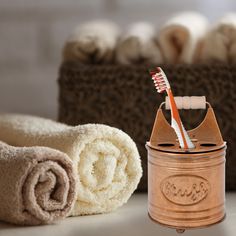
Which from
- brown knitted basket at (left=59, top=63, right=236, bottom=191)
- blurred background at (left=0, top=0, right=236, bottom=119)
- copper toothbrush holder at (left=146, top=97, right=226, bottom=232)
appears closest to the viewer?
copper toothbrush holder at (left=146, top=97, right=226, bottom=232)

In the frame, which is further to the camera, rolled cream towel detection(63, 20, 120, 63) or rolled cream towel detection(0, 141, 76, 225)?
rolled cream towel detection(63, 20, 120, 63)

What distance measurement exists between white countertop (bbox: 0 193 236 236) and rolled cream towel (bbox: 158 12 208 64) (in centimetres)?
25

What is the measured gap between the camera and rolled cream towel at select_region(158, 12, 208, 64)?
951 millimetres

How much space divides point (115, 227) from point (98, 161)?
0.31 feet

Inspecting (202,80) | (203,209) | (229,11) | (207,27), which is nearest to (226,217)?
(203,209)

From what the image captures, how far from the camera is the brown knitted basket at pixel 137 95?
0.92 metres

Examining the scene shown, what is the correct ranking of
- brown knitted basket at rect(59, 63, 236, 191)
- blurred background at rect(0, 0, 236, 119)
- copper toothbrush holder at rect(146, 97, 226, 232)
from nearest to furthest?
1. copper toothbrush holder at rect(146, 97, 226, 232)
2. brown knitted basket at rect(59, 63, 236, 191)
3. blurred background at rect(0, 0, 236, 119)

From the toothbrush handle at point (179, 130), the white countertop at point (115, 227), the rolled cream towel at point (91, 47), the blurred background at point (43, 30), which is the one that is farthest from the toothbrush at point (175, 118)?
the blurred background at point (43, 30)

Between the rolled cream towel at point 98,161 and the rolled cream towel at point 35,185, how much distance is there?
3 cm

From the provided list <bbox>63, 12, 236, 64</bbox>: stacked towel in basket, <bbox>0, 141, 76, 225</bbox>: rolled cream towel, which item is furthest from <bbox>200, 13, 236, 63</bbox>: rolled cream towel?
<bbox>0, 141, 76, 225</bbox>: rolled cream towel

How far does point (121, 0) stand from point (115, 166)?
572 millimetres

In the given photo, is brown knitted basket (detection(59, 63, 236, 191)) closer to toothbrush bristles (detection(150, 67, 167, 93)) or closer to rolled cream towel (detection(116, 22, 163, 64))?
rolled cream towel (detection(116, 22, 163, 64))

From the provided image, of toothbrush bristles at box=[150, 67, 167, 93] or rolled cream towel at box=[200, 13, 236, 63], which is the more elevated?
rolled cream towel at box=[200, 13, 236, 63]

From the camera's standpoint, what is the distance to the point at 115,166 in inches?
33.3
